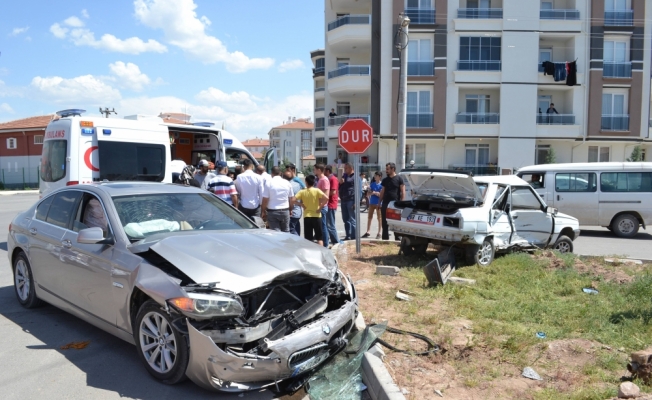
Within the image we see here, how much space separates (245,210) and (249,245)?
5.50 metres

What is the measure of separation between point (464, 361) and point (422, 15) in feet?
107

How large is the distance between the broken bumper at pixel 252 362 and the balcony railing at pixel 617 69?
36.7m

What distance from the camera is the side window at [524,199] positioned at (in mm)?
9914

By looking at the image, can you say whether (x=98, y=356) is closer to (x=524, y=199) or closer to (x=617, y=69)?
(x=524, y=199)

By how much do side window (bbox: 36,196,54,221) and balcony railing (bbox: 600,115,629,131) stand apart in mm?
36266

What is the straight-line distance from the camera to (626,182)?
14.7 m

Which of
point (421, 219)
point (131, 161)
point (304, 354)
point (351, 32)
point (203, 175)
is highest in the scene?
point (351, 32)

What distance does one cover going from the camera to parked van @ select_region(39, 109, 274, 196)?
10789mm

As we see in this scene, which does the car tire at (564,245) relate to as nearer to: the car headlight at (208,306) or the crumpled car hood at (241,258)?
the crumpled car hood at (241,258)

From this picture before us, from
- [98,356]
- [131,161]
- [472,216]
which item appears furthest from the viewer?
[131,161]

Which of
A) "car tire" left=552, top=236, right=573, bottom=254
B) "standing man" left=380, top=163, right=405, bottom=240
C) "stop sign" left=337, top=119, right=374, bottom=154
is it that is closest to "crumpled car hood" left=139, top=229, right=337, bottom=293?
"stop sign" left=337, top=119, right=374, bottom=154

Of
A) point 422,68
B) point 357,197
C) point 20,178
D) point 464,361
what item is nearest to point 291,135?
point 20,178

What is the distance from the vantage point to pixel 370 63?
3616 centimetres

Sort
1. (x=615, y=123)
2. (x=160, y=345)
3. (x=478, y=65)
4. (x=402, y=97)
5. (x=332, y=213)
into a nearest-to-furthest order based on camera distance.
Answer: (x=160, y=345) < (x=332, y=213) < (x=402, y=97) < (x=478, y=65) < (x=615, y=123)
